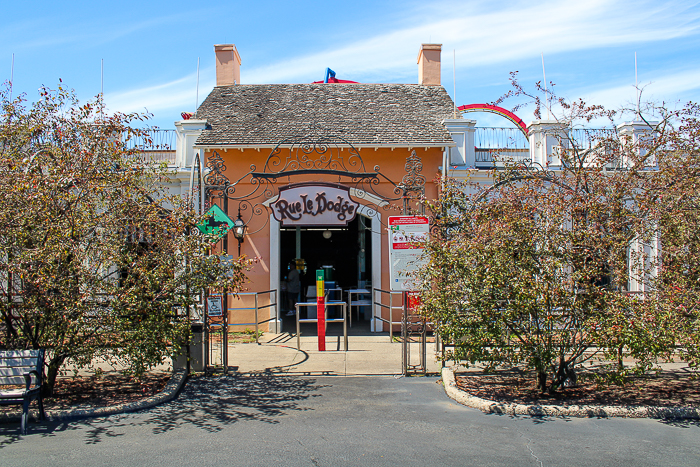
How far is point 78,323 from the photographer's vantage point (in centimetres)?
659

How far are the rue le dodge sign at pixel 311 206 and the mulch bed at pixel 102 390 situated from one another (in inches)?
199

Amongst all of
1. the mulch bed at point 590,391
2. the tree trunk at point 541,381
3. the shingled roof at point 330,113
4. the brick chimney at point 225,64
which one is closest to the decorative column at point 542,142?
the shingled roof at point 330,113

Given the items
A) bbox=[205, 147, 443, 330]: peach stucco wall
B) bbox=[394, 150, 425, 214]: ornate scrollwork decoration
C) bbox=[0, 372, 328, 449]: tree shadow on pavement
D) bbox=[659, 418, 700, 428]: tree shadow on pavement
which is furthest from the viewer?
bbox=[205, 147, 443, 330]: peach stucco wall

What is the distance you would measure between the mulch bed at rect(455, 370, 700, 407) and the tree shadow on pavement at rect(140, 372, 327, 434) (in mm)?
2374

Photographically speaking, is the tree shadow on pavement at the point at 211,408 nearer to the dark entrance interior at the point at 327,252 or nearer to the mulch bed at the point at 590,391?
the mulch bed at the point at 590,391

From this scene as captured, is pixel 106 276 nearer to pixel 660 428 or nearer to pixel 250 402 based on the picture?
pixel 250 402

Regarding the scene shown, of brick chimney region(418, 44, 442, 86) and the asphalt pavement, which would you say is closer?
the asphalt pavement

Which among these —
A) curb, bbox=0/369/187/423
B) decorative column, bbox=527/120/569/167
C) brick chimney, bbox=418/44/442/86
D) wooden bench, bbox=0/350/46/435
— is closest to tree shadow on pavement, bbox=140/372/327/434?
curb, bbox=0/369/187/423

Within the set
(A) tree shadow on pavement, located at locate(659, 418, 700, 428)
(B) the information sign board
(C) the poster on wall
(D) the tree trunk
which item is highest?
(C) the poster on wall

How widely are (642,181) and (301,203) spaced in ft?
23.4

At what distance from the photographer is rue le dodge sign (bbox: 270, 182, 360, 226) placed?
1228 centimetres

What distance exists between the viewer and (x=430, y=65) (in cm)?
1633

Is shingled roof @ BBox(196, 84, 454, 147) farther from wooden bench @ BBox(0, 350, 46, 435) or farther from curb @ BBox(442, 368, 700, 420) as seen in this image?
curb @ BBox(442, 368, 700, 420)

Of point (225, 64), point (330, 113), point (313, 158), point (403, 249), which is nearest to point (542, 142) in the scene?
point (403, 249)
